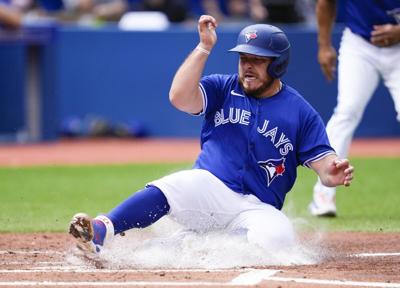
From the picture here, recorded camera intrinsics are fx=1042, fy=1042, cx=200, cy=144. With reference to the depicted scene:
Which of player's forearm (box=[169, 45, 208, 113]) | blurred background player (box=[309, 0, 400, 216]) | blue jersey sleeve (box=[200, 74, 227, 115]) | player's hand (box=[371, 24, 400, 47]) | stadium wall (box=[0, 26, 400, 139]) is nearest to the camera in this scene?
player's forearm (box=[169, 45, 208, 113])

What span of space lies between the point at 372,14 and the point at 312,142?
7.99 feet

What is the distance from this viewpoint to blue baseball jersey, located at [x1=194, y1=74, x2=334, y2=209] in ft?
20.2

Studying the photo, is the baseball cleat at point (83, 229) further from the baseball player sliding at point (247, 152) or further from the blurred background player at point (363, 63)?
the blurred background player at point (363, 63)

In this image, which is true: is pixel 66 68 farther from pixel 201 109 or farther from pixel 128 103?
pixel 201 109

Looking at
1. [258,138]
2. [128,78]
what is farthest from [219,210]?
[128,78]

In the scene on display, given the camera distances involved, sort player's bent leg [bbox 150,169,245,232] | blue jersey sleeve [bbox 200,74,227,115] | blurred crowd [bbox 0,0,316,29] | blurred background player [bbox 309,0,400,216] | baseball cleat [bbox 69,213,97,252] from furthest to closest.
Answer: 1. blurred crowd [bbox 0,0,316,29]
2. blurred background player [bbox 309,0,400,216]
3. blue jersey sleeve [bbox 200,74,227,115]
4. player's bent leg [bbox 150,169,245,232]
5. baseball cleat [bbox 69,213,97,252]

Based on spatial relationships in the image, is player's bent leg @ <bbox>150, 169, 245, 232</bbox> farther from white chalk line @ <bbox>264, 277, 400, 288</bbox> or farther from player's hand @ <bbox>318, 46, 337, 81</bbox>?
player's hand @ <bbox>318, 46, 337, 81</bbox>

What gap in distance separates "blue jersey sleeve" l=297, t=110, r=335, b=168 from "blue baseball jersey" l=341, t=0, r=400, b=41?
7.35 ft

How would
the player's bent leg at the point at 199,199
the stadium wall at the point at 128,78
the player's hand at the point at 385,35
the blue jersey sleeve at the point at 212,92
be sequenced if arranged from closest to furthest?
the player's bent leg at the point at 199,199 < the blue jersey sleeve at the point at 212,92 < the player's hand at the point at 385,35 < the stadium wall at the point at 128,78

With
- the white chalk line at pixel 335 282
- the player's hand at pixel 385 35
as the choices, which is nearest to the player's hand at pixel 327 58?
the player's hand at pixel 385 35

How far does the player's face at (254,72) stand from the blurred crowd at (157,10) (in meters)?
9.63

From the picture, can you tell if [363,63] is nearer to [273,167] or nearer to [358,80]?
[358,80]

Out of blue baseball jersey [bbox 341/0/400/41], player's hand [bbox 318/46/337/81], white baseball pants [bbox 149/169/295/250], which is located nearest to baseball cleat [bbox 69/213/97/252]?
white baseball pants [bbox 149/169/295/250]

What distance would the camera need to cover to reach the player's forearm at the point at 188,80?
19.3ft
